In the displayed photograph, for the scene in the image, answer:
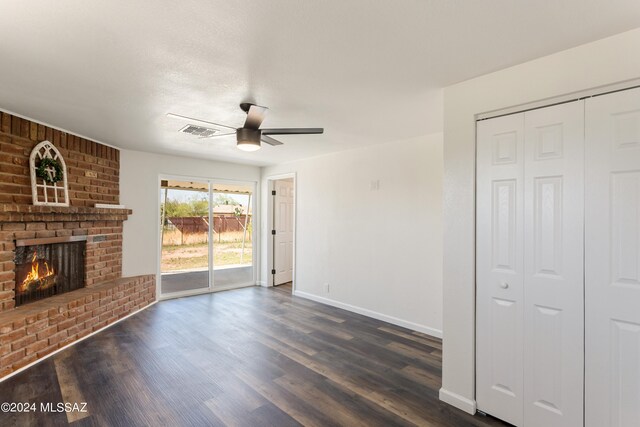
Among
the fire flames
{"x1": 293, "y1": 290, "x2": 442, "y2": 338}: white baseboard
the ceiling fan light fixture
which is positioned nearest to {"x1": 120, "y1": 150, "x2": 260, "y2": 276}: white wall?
the fire flames

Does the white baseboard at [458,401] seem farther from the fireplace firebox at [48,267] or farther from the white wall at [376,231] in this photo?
the fireplace firebox at [48,267]

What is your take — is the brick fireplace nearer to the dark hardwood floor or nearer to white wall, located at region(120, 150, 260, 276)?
white wall, located at region(120, 150, 260, 276)

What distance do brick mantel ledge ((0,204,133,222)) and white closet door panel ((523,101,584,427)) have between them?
450 centimetres

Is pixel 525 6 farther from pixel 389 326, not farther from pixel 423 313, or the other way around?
pixel 389 326

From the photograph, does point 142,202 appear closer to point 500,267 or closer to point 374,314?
point 374,314

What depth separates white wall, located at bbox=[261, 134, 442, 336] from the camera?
3.80m

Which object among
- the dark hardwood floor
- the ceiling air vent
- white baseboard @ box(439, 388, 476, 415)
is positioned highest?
the ceiling air vent

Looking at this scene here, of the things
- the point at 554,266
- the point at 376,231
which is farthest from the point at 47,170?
the point at 554,266

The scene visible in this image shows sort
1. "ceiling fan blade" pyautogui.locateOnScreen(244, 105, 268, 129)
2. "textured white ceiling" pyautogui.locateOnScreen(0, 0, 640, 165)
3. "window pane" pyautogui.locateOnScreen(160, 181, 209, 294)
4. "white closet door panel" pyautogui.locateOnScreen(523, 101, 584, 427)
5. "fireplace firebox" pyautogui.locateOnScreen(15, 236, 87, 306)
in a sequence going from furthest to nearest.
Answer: "window pane" pyautogui.locateOnScreen(160, 181, 209, 294) → "fireplace firebox" pyautogui.locateOnScreen(15, 236, 87, 306) → "ceiling fan blade" pyautogui.locateOnScreen(244, 105, 268, 129) → "white closet door panel" pyautogui.locateOnScreen(523, 101, 584, 427) → "textured white ceiling" pyautogui.locateOnScreen(0, 0, 640, 165)

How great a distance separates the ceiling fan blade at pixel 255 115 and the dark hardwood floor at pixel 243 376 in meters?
2.26

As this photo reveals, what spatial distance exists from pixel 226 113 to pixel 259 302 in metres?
3.22

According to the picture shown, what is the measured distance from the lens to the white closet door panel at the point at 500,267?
2.10 metres

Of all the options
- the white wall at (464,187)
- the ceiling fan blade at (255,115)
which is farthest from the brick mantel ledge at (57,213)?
the white wall at (464,187)

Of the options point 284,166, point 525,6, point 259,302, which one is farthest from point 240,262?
point 525,6
